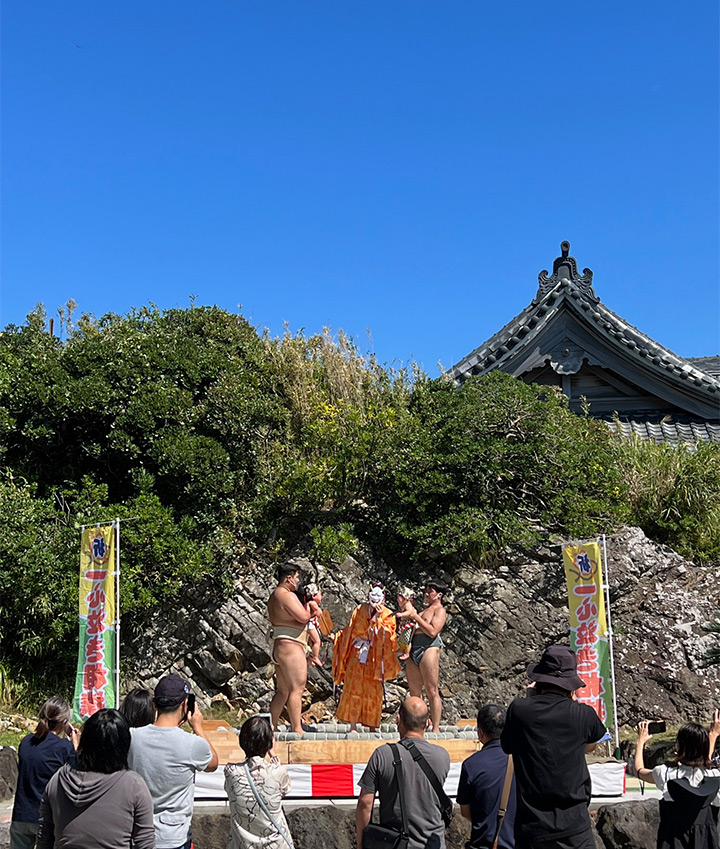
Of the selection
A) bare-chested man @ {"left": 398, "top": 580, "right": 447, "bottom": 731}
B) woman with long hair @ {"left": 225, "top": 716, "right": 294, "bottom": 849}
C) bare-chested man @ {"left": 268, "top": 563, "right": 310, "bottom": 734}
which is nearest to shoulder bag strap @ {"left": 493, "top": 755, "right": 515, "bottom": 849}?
woman with long hair @ {"left": 225, "top": 716, "right": 294, "bottom": 849}

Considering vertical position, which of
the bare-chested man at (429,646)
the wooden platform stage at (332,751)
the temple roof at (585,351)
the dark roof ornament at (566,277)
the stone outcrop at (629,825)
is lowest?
the stone outcrop at (629,825)

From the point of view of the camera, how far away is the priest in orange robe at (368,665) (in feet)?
30.7

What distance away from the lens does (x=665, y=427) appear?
14.9 m

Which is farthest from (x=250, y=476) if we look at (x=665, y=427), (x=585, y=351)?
(x=665, y=427)

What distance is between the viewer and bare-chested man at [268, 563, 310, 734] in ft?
27.7

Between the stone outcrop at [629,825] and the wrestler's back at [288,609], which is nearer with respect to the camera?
the stone outcrop at [629,825]

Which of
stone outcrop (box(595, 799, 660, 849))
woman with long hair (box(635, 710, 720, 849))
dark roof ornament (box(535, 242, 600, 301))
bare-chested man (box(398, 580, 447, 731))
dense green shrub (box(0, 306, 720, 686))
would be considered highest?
dark roof ornament (box(535, 242, 600, 301))

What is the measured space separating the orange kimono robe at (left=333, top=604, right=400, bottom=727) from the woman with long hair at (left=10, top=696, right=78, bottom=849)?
4.45 meters

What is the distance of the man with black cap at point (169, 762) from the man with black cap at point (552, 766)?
1489 mm

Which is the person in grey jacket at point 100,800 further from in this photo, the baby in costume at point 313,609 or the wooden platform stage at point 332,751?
the baby in costume at point 313,609

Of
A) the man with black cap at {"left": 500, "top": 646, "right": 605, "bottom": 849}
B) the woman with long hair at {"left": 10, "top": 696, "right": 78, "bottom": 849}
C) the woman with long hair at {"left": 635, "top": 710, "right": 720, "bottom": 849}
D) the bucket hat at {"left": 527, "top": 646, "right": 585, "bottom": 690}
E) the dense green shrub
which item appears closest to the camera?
the man with black cap at {"left": 500, "top": 646, "right": 605, "bottom": 849}

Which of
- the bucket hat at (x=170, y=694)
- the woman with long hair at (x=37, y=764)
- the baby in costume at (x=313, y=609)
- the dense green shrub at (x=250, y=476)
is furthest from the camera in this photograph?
the dense green shrub at (x=250, y=476)

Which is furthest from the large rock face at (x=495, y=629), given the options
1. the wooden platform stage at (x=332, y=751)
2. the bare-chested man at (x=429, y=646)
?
the wooden platform stage at (x=332, y=751)

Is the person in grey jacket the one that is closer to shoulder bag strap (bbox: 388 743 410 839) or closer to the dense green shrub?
shoulder bag strap (bbox: 388 743 410 839)
